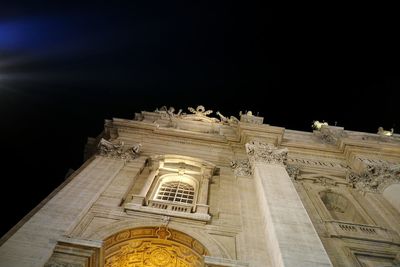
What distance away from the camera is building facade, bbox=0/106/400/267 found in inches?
420

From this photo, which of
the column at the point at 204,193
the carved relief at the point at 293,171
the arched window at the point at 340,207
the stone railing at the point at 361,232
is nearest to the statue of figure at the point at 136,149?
the column at the point at 204,193

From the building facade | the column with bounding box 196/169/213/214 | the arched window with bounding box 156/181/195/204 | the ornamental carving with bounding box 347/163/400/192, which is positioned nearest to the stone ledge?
the building facade

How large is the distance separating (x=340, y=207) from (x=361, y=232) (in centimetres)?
392

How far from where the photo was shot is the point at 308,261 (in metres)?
9.82

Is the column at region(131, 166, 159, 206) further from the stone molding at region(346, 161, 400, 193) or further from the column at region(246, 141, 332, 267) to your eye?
the stone molding at region(346, 161, 400, 193)

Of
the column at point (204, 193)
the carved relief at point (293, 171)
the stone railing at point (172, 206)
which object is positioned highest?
the carved relief at point (293, 171)

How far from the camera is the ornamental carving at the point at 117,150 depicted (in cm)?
1745

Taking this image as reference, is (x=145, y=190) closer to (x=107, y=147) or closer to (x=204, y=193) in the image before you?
(x=204, y=193)

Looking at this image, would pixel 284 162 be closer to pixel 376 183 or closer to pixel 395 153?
pixel 376 183

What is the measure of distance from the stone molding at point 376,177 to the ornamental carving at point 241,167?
19.8 feet

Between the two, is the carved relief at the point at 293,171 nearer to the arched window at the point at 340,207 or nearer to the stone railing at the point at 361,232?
the arched window at the point at 340,207

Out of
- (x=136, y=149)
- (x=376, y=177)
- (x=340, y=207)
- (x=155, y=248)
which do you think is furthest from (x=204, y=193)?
(x=376, y=177)

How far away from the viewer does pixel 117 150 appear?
17.7m

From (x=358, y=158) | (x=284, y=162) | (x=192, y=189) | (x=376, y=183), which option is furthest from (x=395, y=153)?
(x=192, y=189)
